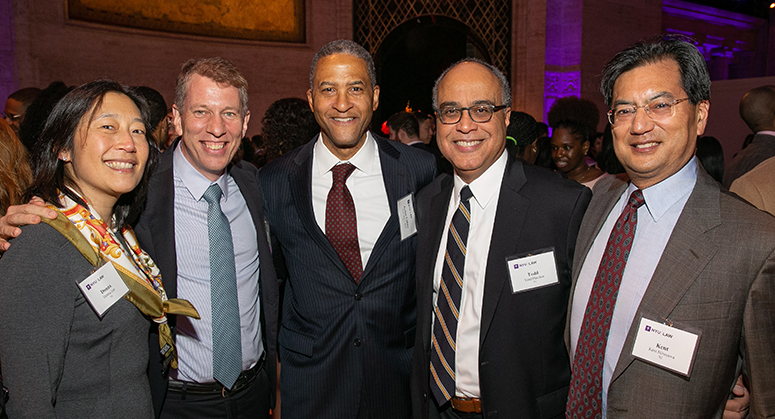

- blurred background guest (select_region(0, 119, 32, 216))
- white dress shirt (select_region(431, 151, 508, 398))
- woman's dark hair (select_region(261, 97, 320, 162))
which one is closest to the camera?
blurred background guest (select_region(0, 119, 32, 216))

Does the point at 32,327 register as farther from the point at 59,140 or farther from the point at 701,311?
the point at 701,311

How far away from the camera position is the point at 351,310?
2.00 metres

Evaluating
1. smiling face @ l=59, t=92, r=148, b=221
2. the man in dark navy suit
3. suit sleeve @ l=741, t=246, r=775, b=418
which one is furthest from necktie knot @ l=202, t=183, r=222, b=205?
suit sleeve @ l=741, t=246, r=775, b=418

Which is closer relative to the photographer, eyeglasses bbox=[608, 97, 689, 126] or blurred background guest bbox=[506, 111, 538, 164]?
eyeglasses bbox=[608, 97, 689, 126]

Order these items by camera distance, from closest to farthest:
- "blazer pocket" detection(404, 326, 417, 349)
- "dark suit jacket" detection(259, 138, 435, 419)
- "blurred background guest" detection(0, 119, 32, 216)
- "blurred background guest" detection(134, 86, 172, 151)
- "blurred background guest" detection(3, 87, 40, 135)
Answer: "blurred background guest" detection(0, 119, 32, 216) < "dark suit jacket" detection(259, 138, 435, 419) < "blazer pocket" detection(404, 326, 417, 349) < "blurred background guest" detection(134, 86, 172, 151) < "blurred background guest" detection(3, 87, 40, 135)

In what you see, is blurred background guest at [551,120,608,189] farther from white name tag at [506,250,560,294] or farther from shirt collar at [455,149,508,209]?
white name tag at [506,250,560,294]

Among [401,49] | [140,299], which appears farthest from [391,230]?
[401,49]

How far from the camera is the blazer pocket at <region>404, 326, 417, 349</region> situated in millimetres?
2119

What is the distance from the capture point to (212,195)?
2014 millimetres

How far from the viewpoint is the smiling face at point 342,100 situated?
2094 mm

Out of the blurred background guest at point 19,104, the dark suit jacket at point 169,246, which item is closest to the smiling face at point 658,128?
the dark suit jacket at point 169,246

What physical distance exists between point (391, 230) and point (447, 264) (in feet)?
1.07

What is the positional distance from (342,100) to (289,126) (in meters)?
0.99

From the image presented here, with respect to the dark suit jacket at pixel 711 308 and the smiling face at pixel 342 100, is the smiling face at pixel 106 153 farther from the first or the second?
the dark suit jacket at pixel 711 308
